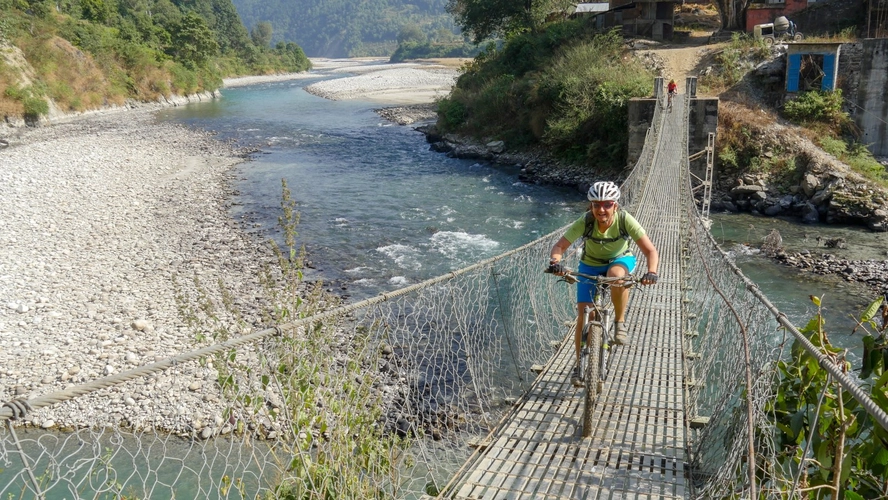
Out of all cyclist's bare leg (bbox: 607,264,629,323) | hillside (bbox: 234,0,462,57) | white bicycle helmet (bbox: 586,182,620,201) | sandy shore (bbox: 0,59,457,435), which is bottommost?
sandy shore (bbox: 0,59,457,435)

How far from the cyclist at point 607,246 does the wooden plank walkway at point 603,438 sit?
13.5 inches

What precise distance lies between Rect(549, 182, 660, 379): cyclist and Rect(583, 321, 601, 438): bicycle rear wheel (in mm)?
156

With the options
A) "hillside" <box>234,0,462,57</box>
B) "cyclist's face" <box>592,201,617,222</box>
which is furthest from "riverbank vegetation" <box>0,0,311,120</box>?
"hillside" <box>234,0,462,57</box>

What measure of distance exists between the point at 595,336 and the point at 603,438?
0.54m

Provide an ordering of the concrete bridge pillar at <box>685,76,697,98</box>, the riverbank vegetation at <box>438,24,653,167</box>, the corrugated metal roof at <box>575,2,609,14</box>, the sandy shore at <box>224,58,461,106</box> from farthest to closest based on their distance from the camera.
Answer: the sandy shore at <box>224,58,461,106</box> < the corrugated metal roof at <box>575,2,609,14</box> < the riverbank vegetation at <box>438,24,653,167</box> < the concrete bridge pillar at <box>685,76,697,98</box>

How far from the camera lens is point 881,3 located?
58.2ft

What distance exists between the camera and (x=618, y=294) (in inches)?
140

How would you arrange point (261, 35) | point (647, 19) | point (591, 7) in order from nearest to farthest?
point (647, 19) → point (591, 7) → point (261, 35)

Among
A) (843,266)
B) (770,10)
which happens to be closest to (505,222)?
(843,266)

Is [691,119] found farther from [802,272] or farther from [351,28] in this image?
[351,28]

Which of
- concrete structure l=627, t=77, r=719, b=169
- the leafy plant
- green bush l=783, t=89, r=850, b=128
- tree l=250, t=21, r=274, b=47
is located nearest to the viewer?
the leafy plant

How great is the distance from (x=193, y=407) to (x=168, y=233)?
6802 millimetres

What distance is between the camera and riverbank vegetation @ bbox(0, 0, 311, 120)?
2547cm

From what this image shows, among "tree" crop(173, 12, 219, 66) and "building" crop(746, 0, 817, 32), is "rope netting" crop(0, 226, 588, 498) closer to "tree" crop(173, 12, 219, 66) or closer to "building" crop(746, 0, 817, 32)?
"building" crop(746, 0, 817, 32)
